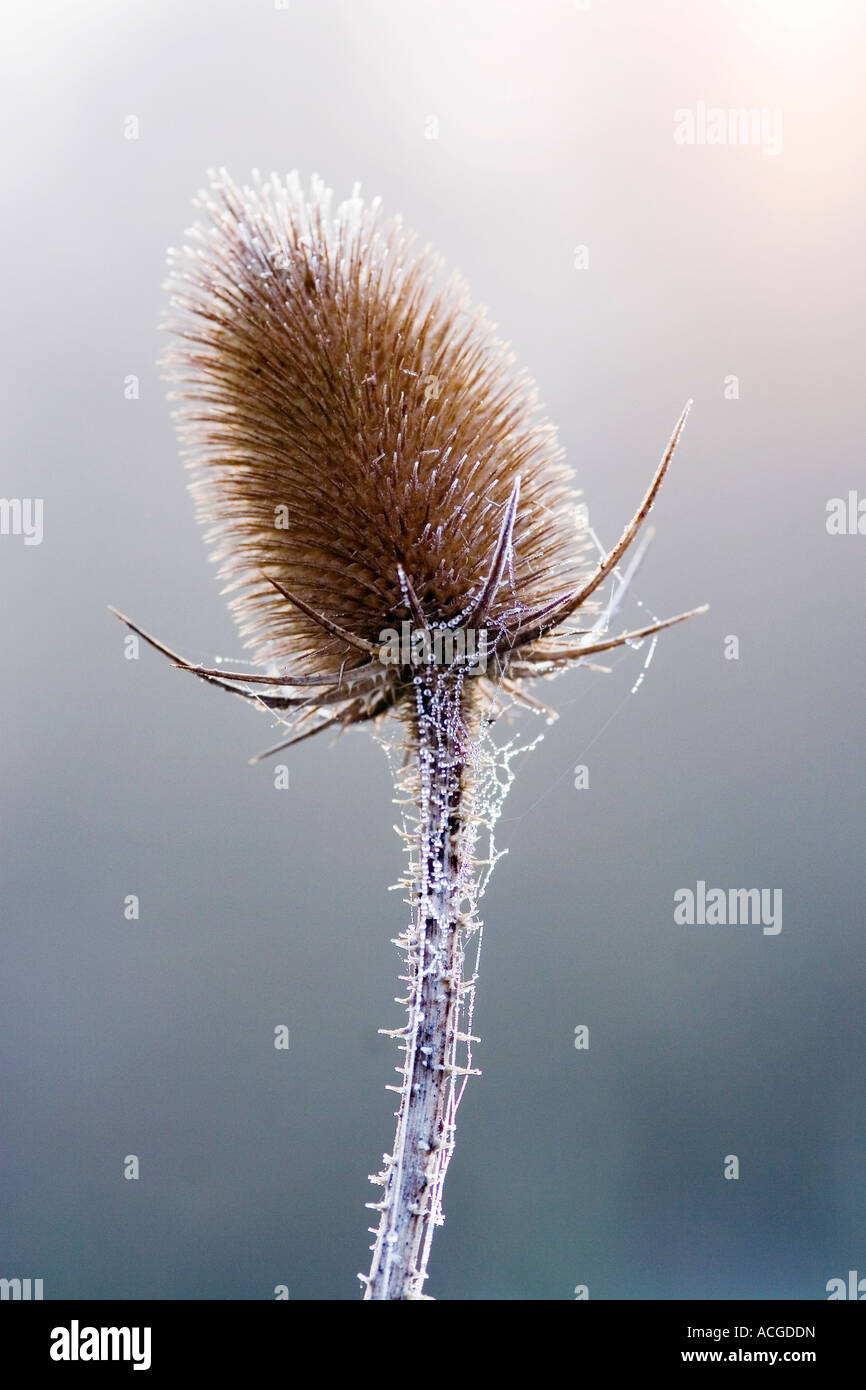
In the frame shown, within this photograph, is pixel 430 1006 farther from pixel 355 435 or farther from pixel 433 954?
pixel 355 435

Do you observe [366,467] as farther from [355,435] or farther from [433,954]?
[433,954]

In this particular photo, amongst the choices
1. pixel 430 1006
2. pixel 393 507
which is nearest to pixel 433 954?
pixel 430 1006

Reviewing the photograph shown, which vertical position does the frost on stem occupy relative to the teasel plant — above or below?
below

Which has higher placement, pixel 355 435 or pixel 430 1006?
pixel 355 435

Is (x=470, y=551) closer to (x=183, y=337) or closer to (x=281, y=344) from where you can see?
(x=281, y=344)
